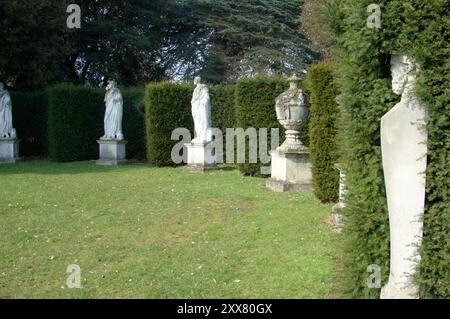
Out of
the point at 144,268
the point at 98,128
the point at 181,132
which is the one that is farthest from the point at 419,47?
the point at 98,128

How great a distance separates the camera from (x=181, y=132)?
1568 cm

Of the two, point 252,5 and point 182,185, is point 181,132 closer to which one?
point 182,185

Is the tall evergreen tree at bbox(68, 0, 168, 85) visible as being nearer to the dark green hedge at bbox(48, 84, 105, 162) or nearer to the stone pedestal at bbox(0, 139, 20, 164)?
the dark green hedge at bbox(48, 84, 105, 162)

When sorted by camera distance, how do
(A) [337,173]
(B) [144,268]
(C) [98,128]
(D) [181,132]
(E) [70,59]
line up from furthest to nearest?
(E) [70,59] → (C) [98,128] → (D) [181,132] → (A) [337,173] → (B) [144,268]

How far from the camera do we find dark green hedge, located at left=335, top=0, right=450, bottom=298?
11.0ft

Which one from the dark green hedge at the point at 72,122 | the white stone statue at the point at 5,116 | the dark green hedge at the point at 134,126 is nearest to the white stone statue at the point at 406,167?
the dark green hedge at the point at 134,126

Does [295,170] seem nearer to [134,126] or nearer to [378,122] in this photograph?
[378,122]

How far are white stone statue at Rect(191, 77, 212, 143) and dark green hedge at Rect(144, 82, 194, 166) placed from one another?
3.63 feet

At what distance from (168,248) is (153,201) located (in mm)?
3174

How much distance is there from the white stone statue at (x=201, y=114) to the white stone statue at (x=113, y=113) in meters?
3.62

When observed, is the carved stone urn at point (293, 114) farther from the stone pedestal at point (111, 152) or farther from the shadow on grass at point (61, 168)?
the stone pedestal at point (111, 152)

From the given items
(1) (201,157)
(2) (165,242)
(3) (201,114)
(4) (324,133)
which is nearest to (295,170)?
(4) (324,133)

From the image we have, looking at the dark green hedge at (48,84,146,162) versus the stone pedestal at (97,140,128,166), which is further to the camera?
the dark green hedge at (48,84,146,162)

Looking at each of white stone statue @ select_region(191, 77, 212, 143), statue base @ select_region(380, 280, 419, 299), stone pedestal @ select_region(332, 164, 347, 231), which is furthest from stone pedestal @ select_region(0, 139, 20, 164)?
statue base @ select_region(380, 280, 419, 299)
